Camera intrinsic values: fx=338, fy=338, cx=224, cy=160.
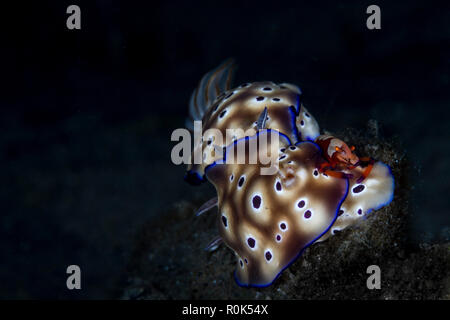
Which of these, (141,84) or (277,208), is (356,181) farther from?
(141,84)

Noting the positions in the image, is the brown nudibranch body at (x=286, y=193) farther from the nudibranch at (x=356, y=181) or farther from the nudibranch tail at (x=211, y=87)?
the nudibranch tail at (x=211, y=87)

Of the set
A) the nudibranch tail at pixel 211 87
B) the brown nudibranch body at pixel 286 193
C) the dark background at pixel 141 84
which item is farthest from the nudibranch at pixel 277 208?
the dark background at pixel 141 84

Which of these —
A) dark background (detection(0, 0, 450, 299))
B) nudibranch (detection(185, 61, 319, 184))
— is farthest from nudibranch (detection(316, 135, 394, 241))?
dark background (detection(0, 0, 450, 299))

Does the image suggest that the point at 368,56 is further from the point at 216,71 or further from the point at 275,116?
the point at 275,116

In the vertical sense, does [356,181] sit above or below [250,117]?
below

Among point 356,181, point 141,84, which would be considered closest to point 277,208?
point 356,181

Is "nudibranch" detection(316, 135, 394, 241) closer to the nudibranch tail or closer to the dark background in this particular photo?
the nudibranch tail
